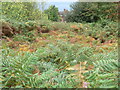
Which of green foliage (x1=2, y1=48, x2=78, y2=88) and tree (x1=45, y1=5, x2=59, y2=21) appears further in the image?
tree (x1=45, y1=5, x2=59, y2=21)

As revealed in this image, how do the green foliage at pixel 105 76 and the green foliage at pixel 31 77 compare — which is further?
the green foliage at pixel 31 77

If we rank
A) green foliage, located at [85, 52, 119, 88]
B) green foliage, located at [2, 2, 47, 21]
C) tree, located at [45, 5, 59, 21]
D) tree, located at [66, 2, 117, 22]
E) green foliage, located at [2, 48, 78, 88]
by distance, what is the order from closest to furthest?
green foliage, located at [85, 52, 119, 88], green foliage, located at [2, 48, 78, 88], green foliage, located at [2, 2, 47, 21], tree, located at [66, 2, 117, 22], tree, located at [45, 5, 59, 21]

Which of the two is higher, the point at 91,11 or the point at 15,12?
the point at 91,11

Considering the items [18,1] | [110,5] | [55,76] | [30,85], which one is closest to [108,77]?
[55,76]

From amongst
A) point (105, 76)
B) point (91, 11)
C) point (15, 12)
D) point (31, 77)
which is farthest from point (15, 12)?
point (105, 76)

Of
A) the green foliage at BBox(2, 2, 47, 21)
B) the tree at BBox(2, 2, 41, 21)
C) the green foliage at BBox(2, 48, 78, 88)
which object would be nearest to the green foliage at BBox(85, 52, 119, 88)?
the green foliage at BBox(2, 48, 78, 88)

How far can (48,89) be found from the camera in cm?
92

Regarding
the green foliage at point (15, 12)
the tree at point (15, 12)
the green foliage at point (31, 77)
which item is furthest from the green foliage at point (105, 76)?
the tree at point (15, 12)

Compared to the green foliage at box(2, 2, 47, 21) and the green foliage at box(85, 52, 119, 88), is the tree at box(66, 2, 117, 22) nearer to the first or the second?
the green foliage at box(2, 2, 47, 21)

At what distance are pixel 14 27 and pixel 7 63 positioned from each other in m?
2.59

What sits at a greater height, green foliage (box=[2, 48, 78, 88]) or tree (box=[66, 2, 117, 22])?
tree (box=[66, 2, 117, 22])

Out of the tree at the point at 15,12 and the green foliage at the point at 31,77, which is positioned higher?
the tree at the point at 15,12

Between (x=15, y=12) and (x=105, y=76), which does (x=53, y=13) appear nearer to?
(x=15, y=12)

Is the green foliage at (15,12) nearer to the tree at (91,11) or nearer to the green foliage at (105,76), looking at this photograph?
the tree at (91,11)
